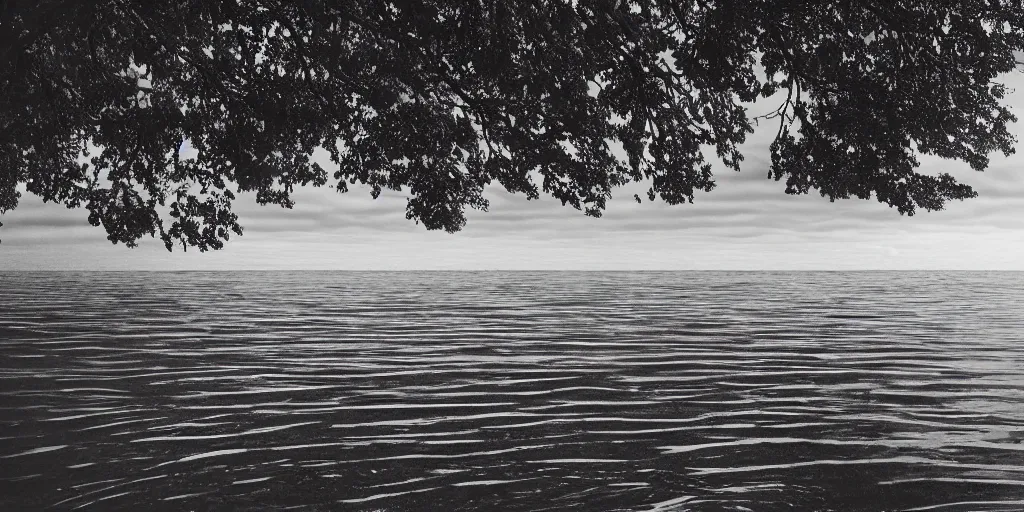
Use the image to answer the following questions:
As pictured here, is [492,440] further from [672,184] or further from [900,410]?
[672,184]

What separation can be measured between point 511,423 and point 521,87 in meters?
9.35

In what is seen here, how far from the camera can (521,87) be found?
1880cm

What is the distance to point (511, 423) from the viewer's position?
10.9 m

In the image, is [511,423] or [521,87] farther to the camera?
[521,87]

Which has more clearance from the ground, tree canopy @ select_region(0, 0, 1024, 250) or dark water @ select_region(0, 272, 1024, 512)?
tree canopy @ select_region(0, 0, 1024, 250)

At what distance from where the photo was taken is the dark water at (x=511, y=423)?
7633 millimetres

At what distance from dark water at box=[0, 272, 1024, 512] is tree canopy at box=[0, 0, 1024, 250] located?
3754mm

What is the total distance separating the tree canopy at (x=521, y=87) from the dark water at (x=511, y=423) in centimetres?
375

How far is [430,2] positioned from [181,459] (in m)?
11.6

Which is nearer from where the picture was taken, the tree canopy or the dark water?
the dark water

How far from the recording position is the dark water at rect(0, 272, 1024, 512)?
25.0ft

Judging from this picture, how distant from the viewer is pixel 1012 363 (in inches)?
697

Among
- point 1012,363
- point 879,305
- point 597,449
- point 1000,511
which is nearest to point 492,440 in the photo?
point 597,449

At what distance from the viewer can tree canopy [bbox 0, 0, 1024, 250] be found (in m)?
17.2
